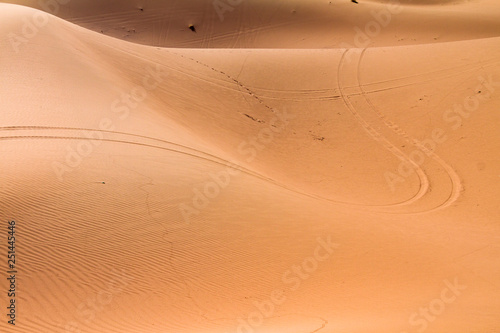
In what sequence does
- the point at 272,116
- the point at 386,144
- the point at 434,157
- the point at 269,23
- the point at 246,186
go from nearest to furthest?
the point at 246,186, the point at 434,157, the point at 386,144, the point at 272,116, the point at 269,23

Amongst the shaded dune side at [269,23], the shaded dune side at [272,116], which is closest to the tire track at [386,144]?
the shaded dune side at [272,116]

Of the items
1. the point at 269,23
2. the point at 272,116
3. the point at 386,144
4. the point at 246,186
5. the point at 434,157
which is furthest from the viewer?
the point at 269,23

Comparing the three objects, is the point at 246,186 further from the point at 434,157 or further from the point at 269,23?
the point at 269,23

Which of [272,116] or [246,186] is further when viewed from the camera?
[272,116]

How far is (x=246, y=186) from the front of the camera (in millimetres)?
8141

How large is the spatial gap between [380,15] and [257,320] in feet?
57.6

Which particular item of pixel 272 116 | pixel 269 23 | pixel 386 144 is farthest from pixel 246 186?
pixel 269 23

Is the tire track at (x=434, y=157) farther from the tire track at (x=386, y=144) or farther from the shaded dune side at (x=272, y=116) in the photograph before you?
the tire track at (x=386, y=144)

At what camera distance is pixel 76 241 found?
600 cm

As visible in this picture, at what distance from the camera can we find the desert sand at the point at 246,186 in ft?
18.2

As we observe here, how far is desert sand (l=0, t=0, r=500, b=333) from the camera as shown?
5539 millimetres

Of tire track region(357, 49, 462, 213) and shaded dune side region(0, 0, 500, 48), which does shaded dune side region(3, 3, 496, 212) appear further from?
shaded dune side region(0, 0, 500, 48)

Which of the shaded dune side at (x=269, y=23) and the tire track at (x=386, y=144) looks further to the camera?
the shaded dune side at (x=269, y=23)

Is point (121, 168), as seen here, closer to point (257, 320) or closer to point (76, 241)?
point (76, 241)
